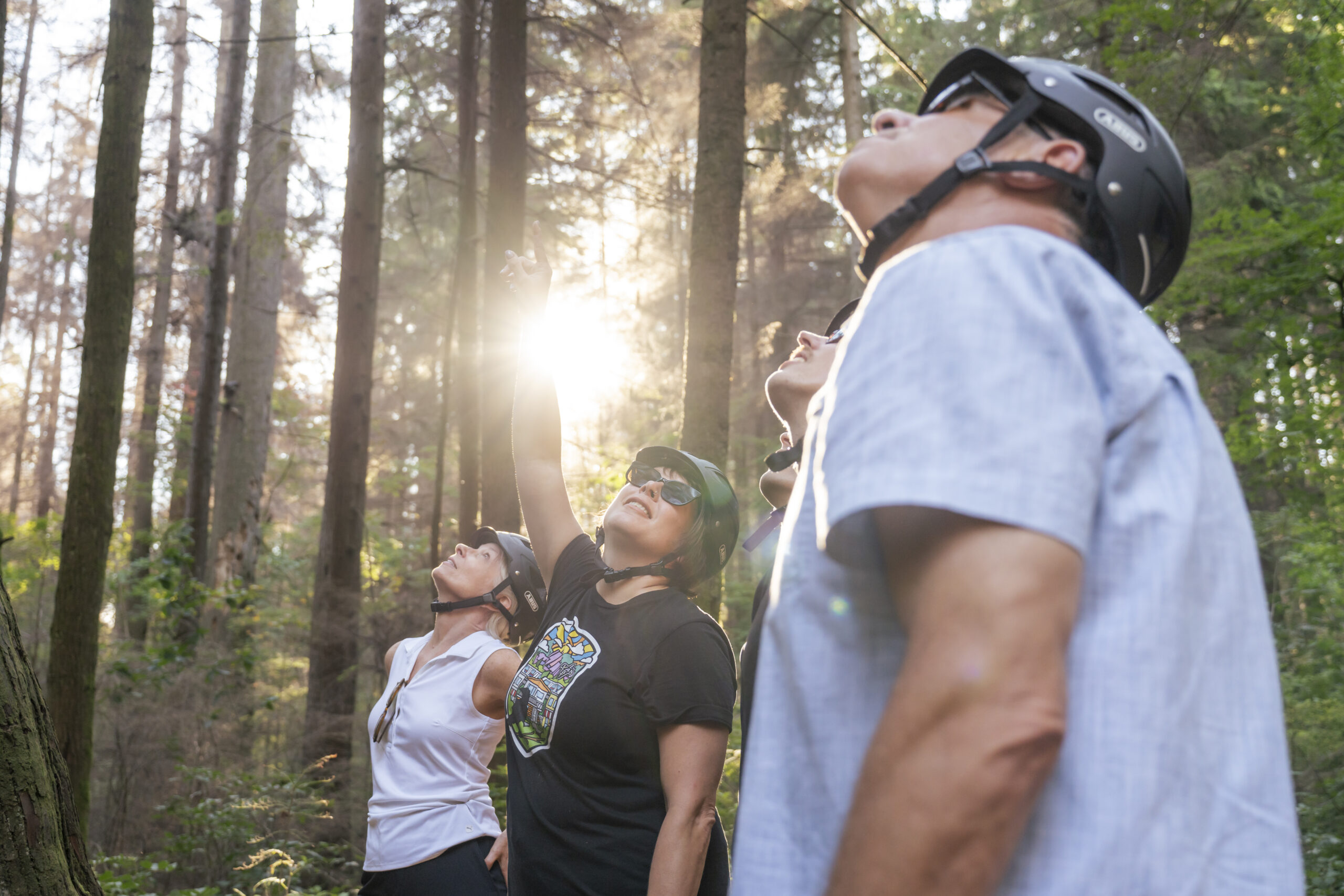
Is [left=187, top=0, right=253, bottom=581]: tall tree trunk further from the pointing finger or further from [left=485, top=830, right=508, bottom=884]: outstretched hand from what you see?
the pointing finger

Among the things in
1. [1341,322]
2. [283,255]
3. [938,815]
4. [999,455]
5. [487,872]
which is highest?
[283,255]

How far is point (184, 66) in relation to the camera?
77.7 feet

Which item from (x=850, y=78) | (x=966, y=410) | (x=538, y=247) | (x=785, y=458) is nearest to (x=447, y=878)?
(x=785, y=458)

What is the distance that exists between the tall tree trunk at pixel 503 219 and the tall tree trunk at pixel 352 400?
2.87 metres

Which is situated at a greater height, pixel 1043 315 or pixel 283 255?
pixel 283 255

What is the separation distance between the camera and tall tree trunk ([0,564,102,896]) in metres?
2.32

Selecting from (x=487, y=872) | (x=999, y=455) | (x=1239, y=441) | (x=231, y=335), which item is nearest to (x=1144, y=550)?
(x=999, y=455)

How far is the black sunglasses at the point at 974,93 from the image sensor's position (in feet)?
4.03

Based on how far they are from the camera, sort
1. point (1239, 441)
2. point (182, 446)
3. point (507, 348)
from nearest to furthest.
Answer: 1. point (507, 348)
2. point (1239, 441)
3. point (182, 446)

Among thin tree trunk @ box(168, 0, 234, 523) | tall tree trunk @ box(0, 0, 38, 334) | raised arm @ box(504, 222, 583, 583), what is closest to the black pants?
raised arm @ box(504, 222, 583, 583)

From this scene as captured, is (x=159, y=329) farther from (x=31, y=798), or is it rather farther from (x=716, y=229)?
(x=31, y=798)

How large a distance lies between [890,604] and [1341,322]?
12.2 m

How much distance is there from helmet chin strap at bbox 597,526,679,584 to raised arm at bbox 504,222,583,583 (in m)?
0.34

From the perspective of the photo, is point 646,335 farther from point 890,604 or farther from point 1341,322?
point 890,604
